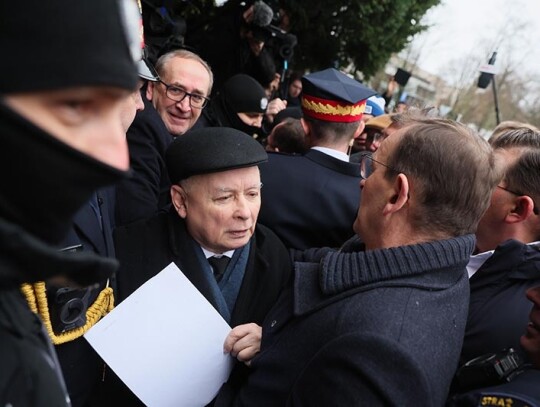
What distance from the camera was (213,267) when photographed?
1812 mm

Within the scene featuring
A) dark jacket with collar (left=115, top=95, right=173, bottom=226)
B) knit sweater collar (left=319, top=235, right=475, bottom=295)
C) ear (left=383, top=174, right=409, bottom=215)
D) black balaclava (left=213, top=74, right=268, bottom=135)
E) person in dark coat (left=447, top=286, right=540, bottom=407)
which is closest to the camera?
person in dark coat (left=447, top=286, right=540, bottom=407)

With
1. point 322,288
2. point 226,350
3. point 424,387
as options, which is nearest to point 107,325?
point 226,350

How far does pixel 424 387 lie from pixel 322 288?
35 centimetres

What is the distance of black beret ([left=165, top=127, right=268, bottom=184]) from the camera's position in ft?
5.53

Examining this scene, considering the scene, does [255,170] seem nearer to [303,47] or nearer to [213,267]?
[213,267]

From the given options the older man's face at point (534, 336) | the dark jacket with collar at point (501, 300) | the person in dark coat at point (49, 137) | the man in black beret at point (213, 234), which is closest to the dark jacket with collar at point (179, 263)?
the man in black beret at point (213, 234)

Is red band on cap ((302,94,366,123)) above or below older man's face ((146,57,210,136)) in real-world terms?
above

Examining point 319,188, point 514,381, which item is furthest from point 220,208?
point 514,381

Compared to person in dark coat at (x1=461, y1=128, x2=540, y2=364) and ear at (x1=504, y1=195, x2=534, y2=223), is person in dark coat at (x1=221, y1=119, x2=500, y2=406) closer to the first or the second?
person in dark coat at (x1=461, y1=128, x2=540, y2=364)

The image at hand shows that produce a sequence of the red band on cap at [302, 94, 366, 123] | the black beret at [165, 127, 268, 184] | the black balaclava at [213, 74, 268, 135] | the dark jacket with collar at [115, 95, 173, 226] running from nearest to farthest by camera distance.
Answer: the black beret at [165, 127, 268, 184] → the dark jacket with collar at [115, 95, 173, 226] → the red band on cap at [302, 94, 366, 123] → the black balaclava at [213, 74, 268, 135]

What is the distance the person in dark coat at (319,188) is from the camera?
2.23 metres

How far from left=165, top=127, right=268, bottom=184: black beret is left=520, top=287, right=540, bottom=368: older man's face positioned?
1027 mm

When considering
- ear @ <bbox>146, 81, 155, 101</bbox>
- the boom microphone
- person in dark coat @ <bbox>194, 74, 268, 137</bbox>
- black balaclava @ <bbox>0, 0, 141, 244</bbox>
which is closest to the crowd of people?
black balaclava @ <bbox>0, 0, 141, 244</bbox>

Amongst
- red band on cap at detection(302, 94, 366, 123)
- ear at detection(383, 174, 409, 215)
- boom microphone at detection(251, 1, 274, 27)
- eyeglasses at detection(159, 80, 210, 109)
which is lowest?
eyeglasses at detection(159, 80, 210, 109)
